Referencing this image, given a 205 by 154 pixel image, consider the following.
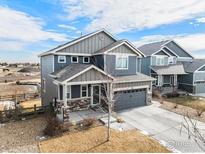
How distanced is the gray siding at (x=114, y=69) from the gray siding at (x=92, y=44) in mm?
2188

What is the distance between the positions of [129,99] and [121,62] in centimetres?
403

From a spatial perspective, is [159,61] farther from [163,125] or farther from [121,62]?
[163,125]

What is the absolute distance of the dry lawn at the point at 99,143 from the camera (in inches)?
417

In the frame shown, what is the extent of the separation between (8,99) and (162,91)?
2206 centimetres

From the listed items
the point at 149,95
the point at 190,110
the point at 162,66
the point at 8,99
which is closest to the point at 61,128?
the point at 149,95

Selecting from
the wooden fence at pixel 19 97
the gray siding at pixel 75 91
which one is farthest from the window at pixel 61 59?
the wooden fence at pixel 19 97

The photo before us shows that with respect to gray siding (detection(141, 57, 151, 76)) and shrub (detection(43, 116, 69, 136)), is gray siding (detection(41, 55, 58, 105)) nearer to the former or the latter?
shrub (detection(43, 116, 69, 136))

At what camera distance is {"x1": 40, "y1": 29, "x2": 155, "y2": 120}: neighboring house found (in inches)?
680

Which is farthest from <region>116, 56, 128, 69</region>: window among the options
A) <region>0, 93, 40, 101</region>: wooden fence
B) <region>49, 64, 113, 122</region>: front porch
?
<region>0, 93, 40, 101</region>: wooden fence

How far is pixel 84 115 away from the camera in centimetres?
1616

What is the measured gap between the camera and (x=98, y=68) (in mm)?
17031

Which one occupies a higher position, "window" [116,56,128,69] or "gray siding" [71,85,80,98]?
"window" [116,56,128,69]

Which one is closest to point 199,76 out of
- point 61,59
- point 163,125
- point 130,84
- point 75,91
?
point 130,84

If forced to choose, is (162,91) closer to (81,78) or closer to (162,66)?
(162,66)
